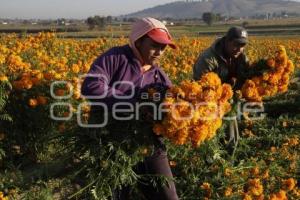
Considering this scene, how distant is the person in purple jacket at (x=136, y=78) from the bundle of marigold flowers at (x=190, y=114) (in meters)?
0.27

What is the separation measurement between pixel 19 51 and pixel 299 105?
19.0 feet

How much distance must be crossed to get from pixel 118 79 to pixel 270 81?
1464 mm

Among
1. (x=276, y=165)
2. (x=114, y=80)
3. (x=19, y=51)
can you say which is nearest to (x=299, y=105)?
(x=276, y=165)

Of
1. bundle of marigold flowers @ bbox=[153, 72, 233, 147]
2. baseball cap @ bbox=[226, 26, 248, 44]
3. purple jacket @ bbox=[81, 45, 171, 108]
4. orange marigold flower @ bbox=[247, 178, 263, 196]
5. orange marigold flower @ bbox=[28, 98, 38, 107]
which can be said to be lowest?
orange marigold flower @ bbox=[247, 178, 263, 196]

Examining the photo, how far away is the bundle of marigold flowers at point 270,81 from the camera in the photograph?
4.40m

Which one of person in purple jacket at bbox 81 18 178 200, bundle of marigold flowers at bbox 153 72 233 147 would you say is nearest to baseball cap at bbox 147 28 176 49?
person in purple jacket at bbox 81 18 178 200

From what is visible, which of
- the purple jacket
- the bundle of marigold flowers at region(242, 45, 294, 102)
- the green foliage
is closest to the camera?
the purple jacket

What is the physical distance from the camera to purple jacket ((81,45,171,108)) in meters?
3.49

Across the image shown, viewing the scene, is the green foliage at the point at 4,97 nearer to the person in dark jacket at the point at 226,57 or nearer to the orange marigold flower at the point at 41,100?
the orange marigold flower at the point at 41,100

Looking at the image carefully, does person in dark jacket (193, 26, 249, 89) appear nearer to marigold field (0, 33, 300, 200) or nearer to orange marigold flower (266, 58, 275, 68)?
marigold field (0, 33, 300, 200)

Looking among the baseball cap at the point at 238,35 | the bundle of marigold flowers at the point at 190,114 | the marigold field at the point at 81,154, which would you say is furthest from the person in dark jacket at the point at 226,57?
the bundle of marigold flowers at the point at 190,114

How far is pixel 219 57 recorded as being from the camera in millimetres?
5809

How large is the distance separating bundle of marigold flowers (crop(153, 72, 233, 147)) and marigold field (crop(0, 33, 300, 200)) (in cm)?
10

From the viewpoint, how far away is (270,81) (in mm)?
4414
